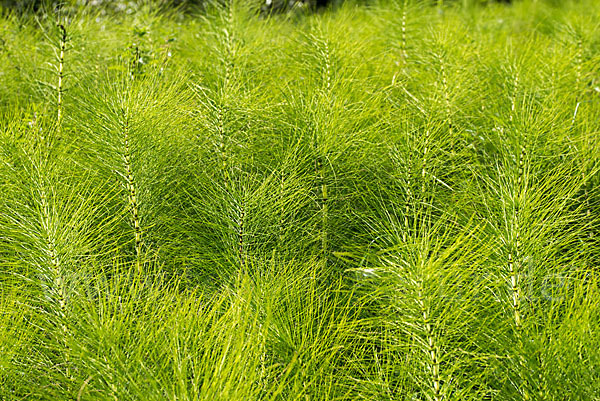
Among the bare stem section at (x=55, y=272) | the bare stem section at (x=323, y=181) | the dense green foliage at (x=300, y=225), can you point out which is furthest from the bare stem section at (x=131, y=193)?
the bare stem section at (x=323, y=181)

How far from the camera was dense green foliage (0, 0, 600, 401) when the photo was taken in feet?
4.09

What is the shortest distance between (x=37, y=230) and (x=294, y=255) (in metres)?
0.70

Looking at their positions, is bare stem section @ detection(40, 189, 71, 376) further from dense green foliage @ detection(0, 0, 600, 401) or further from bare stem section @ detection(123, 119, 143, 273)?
bare stem section @ detection(123, 119, 143, 273)

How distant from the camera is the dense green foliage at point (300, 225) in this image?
4.09 ft

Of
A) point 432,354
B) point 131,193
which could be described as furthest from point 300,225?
point 432,354

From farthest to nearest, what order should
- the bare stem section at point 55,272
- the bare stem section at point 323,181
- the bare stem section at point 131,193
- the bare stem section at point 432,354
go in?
the bare stem section at point 323,181 < the bare stem section at point 131,193 < the bare stem section at point 55,272 < the bare stem section at point 432,354

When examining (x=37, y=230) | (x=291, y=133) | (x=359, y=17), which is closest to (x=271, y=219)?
(x=291, y=133)

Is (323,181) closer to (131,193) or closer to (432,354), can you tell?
(131,193)

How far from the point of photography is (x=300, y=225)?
72.7 inches

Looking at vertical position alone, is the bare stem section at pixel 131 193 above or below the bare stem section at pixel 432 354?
above

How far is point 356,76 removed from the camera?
7.96ft

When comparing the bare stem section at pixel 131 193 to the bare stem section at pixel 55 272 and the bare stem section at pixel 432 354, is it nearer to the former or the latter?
the bare stem section at pixel 55 272

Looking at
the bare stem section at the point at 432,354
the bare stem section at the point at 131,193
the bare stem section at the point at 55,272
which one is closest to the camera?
A: the bare stem section at the point at 432,354

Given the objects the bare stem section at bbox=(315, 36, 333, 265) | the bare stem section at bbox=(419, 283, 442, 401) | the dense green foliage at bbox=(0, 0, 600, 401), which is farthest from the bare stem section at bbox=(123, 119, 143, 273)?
the bare stem section at bbox=(419, 283, 442, 401)
